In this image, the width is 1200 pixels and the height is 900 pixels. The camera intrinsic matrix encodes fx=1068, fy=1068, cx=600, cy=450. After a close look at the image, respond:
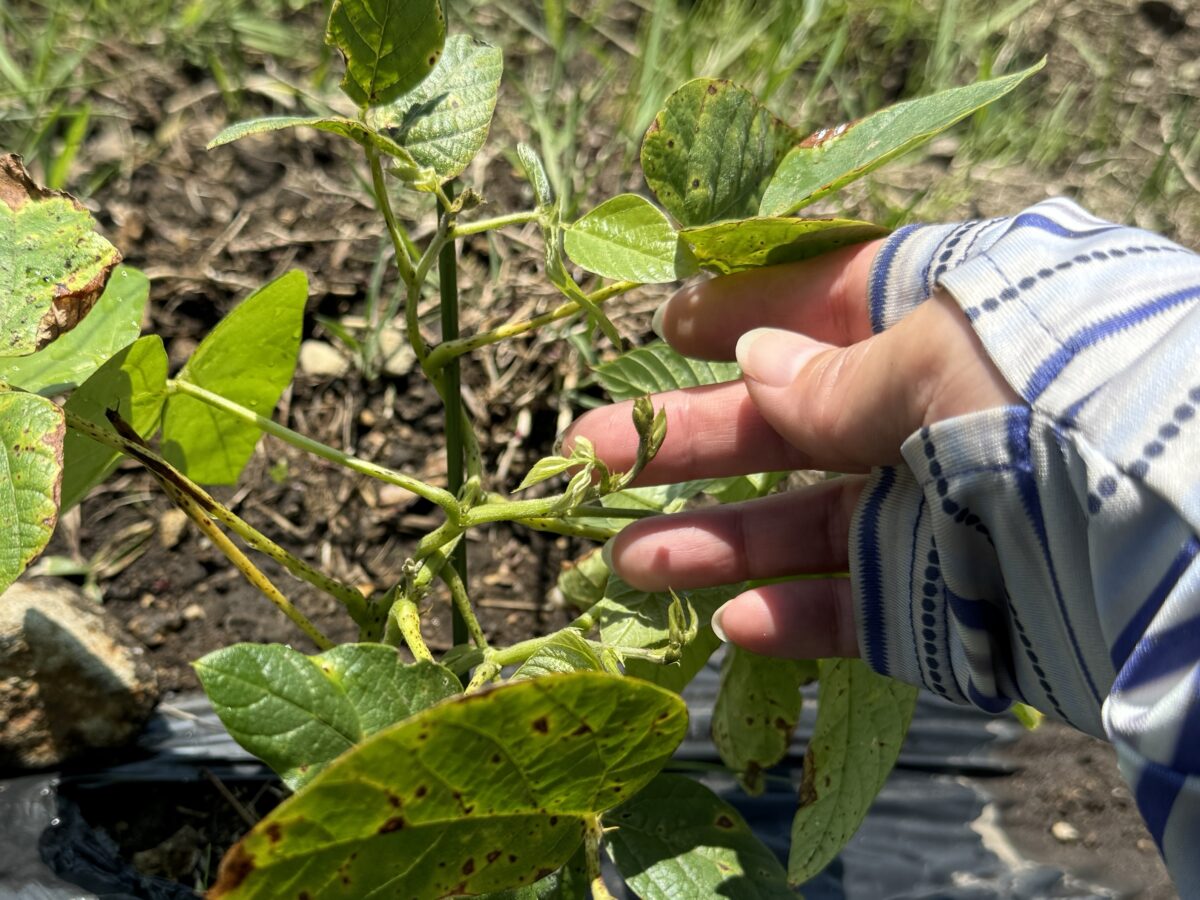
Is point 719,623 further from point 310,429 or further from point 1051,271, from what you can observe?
point 310,429

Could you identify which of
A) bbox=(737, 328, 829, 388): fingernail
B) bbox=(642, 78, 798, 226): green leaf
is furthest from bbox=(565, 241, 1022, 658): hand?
bbox=(642, 78, 798, 226): green leaf

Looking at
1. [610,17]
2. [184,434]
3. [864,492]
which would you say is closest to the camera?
[864,492]

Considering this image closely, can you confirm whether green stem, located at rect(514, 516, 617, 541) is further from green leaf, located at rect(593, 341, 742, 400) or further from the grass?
the grass

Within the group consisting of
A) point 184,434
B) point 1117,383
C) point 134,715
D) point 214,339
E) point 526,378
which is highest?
point 1117,383

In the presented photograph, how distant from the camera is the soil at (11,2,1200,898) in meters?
1.41

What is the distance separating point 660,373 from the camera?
3.85 ft

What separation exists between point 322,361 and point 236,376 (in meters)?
0.60

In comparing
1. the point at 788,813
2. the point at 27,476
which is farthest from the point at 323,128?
the point at 788,813

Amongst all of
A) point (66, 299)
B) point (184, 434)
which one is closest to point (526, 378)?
point (184, 434)

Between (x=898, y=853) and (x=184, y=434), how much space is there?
39.8 inches

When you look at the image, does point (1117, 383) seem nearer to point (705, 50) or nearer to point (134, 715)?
point (134, 715)

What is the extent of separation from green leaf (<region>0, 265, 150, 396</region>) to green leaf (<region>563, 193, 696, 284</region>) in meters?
0.45

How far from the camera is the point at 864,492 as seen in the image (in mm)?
1009

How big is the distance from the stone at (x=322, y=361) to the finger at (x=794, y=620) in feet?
2.83
